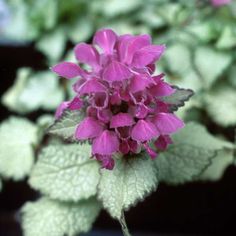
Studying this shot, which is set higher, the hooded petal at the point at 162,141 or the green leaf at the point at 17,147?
the hooded petal at the point at 162,141

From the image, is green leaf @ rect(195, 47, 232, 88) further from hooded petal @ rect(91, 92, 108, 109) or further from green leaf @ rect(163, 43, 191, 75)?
hooded petal @ rect(91, 92, 108, 109)

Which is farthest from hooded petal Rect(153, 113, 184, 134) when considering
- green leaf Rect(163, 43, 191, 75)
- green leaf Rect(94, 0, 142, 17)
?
green leaf Rect(94, 0, 142, 17)

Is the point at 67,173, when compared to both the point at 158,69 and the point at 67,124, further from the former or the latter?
the point at 158,69

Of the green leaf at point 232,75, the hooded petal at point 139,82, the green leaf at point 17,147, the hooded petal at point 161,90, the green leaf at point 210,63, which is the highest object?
the hooded petal at point 139,82

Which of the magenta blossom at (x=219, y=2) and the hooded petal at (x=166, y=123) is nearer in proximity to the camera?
the hooded petal at (x=166, y=123)

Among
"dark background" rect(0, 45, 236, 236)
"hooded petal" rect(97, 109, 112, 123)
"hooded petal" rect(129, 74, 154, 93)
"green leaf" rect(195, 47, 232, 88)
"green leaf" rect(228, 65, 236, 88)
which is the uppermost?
"hooded petal" rect(129, 74, 154, 93)

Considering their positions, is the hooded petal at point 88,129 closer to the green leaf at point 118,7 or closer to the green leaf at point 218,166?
the green leaf at point 218,166

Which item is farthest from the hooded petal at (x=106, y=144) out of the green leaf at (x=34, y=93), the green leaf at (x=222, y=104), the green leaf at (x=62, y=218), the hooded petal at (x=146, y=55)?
the green leaf at (x=34, y=93)
